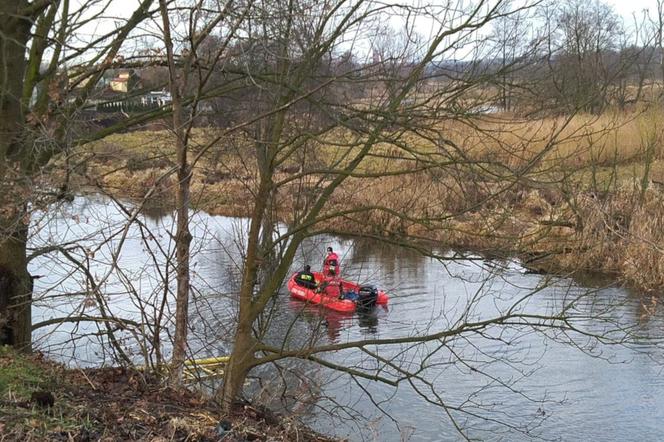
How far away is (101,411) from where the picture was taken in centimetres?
400

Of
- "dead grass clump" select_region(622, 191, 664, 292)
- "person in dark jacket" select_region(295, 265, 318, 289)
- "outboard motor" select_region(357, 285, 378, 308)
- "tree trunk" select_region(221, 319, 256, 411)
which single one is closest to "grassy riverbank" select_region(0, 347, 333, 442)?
"tree trunk" select_region(221, 319, 256, 411)

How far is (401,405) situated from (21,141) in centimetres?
649

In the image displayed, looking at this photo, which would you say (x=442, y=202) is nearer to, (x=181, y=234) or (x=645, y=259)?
(x=181, y=234)

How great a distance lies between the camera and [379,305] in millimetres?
14070

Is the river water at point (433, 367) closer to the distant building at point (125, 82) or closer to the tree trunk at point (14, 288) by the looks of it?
the tree trunk at point (14, 288)

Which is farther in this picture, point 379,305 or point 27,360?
point 379,305

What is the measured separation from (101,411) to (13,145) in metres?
3.55

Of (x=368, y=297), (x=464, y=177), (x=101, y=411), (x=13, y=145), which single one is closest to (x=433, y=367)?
(x=368, y=297)

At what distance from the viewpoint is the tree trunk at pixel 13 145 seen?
20.8 feet

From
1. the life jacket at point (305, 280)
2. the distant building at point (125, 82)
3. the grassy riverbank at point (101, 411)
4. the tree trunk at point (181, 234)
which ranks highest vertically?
the distant building at point (125, 82)

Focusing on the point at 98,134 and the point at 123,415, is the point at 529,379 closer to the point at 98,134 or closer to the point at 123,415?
the point at 98,134

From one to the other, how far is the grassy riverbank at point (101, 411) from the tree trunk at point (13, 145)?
1526 mm

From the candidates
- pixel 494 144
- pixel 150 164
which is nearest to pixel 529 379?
pixel 494 144

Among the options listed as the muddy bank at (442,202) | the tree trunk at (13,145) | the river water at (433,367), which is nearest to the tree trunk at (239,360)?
the river water at (433,367)
